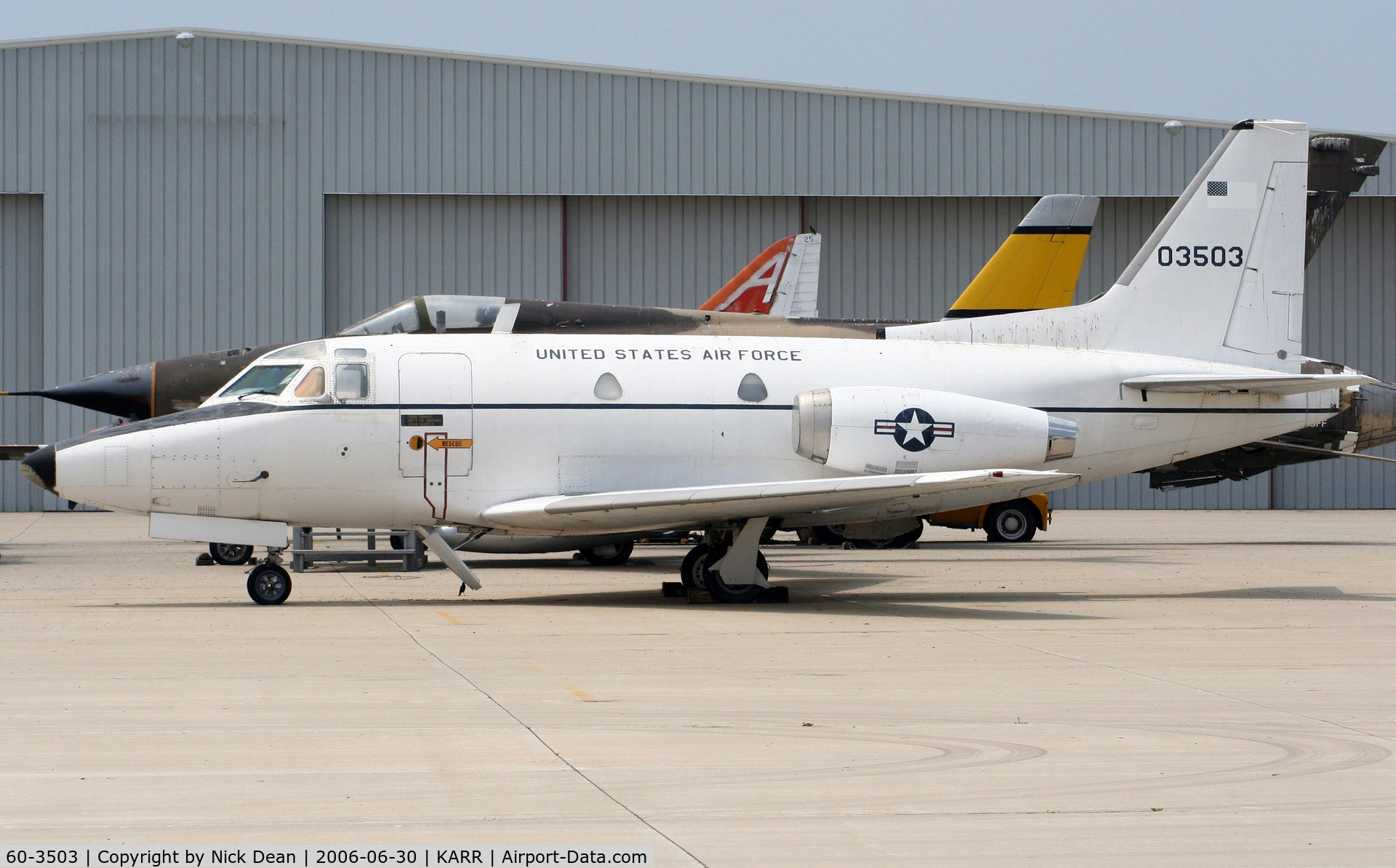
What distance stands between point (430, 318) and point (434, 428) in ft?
16.6

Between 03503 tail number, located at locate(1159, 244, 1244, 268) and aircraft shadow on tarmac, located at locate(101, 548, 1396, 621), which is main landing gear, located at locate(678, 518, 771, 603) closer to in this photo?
aircraft shadow on tarmac, located at locate(101, 548, 1396, 621)

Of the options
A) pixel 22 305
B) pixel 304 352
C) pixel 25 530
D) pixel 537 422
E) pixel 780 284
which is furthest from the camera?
pixel 22 305

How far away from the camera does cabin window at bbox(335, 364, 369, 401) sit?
14.0 meters

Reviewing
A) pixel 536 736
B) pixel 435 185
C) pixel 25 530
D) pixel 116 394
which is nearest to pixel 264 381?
pixel 116 394

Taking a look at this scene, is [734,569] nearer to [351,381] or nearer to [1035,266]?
[351,381]

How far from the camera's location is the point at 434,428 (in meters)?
14.1

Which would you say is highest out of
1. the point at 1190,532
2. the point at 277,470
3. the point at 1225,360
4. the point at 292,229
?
the point at 292,229

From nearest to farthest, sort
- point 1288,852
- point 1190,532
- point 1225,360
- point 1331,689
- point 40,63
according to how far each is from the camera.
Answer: point 1288,852 → point 1331,689 → point 1225,360 → point 1190,532 → point 40,63

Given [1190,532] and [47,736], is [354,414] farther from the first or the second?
[1190,532]

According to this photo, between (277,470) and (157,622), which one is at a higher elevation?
(277,470)

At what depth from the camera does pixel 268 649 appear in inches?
419

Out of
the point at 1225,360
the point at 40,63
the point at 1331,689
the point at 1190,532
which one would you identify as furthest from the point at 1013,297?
the point at 40,63

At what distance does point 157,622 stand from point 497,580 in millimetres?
5349

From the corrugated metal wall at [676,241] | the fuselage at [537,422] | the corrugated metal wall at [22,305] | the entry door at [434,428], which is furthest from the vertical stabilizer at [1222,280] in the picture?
the corrugated metal wall at [22,305]
